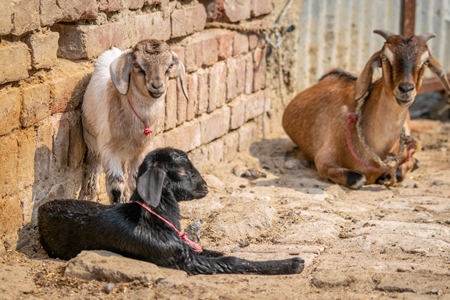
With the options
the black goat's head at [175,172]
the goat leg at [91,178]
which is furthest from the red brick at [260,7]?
the black goat's head at [175,172]

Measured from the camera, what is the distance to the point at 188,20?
668cm

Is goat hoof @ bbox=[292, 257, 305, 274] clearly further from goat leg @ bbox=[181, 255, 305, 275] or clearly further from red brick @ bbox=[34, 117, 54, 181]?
red brick @ bbox=[34, 117, 54, 181]

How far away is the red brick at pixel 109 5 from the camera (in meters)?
5.50

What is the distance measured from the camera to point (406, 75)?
673 cm

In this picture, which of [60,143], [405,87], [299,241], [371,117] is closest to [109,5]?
[60,143]

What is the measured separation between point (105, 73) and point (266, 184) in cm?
210

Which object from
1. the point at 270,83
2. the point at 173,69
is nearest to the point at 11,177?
the point at 173,69

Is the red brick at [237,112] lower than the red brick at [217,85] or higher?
lower

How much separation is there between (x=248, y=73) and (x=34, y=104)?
11.4ft

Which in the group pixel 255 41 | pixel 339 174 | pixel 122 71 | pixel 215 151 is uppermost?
pixel 122 71

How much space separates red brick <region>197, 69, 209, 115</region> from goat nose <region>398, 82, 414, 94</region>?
1.67m

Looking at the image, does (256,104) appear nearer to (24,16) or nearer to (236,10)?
(236,10)

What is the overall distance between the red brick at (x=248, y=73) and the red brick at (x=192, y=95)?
46.4 inches

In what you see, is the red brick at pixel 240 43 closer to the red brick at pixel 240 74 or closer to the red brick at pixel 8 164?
the red brick at pixel 240 74
